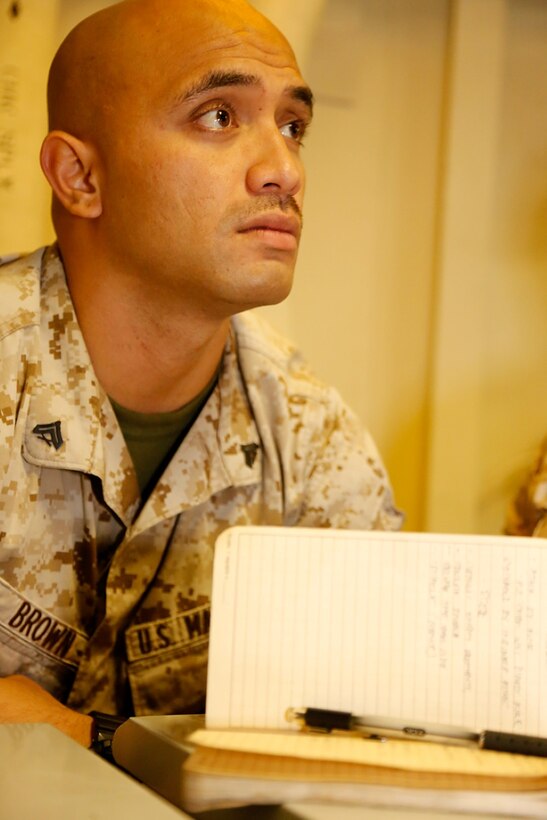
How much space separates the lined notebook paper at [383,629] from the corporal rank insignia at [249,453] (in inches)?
18.2

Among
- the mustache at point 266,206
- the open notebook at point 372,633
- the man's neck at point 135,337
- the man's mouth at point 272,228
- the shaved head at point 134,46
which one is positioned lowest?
the open notebook at point 372,633

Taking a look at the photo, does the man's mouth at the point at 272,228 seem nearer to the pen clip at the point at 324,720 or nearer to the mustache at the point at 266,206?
the mustache at the point at 266,206

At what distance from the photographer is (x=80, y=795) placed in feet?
1.91

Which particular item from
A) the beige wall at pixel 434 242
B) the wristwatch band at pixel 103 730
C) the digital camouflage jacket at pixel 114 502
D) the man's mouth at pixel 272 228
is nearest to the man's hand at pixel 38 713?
the wristwatch band at pixel 103 730

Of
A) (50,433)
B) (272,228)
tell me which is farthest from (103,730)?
(272,228)

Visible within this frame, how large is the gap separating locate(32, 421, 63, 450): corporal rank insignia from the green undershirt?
0.13 metres

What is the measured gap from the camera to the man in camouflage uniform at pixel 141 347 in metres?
1.12

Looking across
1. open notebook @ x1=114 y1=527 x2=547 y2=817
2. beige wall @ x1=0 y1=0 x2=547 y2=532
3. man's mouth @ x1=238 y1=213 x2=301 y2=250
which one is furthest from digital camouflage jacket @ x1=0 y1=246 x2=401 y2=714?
beige wall @ x1=0 y1=0 x2=547 y2=532

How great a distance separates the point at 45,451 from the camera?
1099 mm

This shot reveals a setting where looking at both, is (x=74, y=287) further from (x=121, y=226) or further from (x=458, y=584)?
(x=458, y=584)

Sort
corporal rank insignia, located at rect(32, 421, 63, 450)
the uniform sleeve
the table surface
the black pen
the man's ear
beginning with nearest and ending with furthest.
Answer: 1. the table surface
2. the black pen
3. corporal rank insignia, located at rect(32, 421, 63, 450)
4. the man's ear
5. the uniform sleeve

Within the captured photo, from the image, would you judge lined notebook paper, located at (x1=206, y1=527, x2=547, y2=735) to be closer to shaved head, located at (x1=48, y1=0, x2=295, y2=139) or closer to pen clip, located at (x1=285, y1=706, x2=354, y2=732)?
pen clip, located at (x1=285, y1=706, x2=354, y2=732)

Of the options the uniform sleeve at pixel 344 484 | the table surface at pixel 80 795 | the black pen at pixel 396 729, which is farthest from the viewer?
the uniform sleeve at pixel 344 484

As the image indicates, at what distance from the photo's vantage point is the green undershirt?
1233 millimetres
